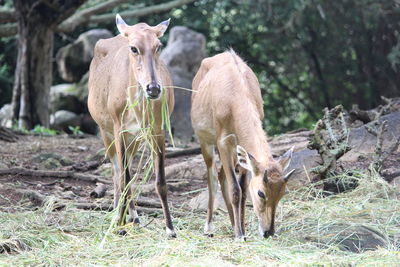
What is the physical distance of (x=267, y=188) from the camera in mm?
6141

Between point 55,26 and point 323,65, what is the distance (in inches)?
379

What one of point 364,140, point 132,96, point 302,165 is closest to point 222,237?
point 132,96

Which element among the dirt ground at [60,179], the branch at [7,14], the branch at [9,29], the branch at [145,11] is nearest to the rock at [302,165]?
the dirt ground at [60,179]

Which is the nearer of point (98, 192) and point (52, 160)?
point (98, 192)

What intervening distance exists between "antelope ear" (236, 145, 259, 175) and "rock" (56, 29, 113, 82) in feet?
43.3

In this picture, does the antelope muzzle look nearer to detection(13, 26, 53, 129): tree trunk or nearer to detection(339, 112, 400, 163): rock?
detection(339, 112, 400, 163): rock

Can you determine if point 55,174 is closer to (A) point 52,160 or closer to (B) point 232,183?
(A) point 52,160

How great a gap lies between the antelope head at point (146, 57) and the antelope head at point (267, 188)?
1.05m

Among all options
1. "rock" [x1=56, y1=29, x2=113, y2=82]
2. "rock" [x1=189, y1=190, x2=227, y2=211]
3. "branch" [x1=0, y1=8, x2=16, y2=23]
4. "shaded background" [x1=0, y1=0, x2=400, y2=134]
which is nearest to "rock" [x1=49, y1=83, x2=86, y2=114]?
"rock" [x1=56, y1=29, x2=113, y2=82]

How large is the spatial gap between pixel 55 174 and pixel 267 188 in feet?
13.8

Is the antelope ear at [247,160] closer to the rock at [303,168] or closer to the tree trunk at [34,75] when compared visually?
the rock at [303,168]

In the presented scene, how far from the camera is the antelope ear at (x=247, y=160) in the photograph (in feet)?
20.8

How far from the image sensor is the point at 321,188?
28.5 feet

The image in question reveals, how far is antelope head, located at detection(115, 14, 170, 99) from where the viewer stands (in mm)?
6439
